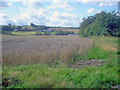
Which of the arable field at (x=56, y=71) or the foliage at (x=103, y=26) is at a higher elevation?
the foliage at (x=103, y=26)

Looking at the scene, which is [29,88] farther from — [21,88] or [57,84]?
[57,84]

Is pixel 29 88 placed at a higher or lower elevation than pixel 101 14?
lower

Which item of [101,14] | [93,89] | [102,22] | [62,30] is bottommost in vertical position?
[93,89]

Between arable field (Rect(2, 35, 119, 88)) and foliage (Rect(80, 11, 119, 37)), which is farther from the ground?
foliage (Rect(80, 11, 119, 37))

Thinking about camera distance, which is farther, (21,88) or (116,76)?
(116,76)

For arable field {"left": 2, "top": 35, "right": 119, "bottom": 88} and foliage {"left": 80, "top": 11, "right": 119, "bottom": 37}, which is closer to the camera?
arable field {"left": 2, "top": 35, "right": 119, "bottom": 88}

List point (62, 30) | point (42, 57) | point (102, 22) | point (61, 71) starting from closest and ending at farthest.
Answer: point (61, 71) → point (42, 57) → point (62, 30) → point (102, 22)

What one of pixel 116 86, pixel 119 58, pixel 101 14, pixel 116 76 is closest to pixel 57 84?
pixel 116 86

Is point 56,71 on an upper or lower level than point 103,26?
lower

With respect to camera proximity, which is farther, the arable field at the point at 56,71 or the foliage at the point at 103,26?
the foliage at the point at 103,26

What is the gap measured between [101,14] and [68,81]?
14738mm

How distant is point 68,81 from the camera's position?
4.54 metres

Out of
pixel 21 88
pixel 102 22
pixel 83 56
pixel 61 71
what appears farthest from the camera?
pixel 102 22

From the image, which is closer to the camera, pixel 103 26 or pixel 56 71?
pixel 56 71
